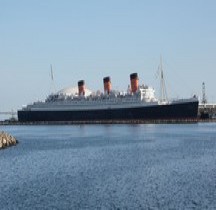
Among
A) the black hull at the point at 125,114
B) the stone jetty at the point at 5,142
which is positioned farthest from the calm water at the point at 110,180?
the black hull at the point at 125,114

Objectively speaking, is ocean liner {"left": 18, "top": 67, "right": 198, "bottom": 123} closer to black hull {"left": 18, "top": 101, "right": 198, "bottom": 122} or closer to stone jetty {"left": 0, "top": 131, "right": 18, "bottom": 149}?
black hull {"left": 18, "top": 101, "right": 198, "bottom": 122}

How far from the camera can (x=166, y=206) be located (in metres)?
26.1

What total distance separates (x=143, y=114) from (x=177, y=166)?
3313 inches

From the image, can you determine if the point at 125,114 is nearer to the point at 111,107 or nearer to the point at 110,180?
the point at 111,107

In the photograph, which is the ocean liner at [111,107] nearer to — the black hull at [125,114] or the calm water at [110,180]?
the black hull at [125,114]

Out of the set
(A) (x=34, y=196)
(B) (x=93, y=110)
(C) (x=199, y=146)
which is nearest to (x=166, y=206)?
(A) (x=34, y=196)

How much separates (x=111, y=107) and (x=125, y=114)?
493 centimetres

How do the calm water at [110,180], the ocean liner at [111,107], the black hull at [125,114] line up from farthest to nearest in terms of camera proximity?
the ocean liner at [111,107] < the black hull at [125,114] < the calm water at [110,180]

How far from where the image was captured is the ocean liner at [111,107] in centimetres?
12181

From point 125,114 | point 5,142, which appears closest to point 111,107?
point 125,114

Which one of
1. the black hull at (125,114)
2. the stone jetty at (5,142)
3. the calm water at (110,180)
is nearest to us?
the calm water at (110,180)

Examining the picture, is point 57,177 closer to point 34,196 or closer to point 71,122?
point 34,196

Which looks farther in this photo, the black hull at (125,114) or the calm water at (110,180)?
the black hull at (125,114)

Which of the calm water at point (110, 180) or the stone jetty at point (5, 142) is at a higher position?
the stone jetty at point (5, 142)
